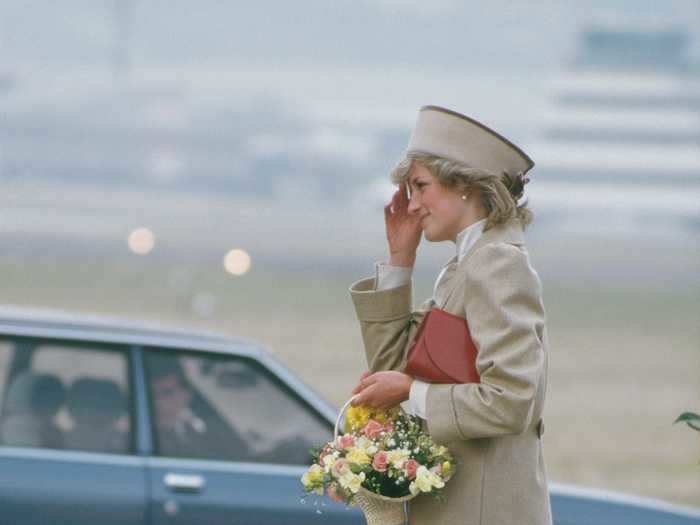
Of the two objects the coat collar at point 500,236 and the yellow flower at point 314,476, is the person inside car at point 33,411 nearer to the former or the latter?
the yellow flower at point 314,476

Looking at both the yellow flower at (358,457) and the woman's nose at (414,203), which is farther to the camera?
the woman's nose at (414,203)

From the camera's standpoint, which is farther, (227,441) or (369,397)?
(227,441)

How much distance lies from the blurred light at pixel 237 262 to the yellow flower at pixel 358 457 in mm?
43825

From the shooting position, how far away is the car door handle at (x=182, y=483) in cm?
507

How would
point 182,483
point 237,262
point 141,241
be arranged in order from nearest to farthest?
point 182,483 < point 237,262 < point 141,241

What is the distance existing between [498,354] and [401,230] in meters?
0.42

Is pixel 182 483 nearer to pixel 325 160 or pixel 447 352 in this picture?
pixel 447 352

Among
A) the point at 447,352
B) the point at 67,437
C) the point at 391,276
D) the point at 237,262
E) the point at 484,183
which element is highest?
the point at 484,183

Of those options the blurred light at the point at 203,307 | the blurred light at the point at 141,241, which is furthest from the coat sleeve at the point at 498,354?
the blurred light at the point at 141,241

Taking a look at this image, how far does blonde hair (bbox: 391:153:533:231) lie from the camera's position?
2.94 meters

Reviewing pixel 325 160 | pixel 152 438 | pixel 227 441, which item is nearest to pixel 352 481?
pixel 152 438

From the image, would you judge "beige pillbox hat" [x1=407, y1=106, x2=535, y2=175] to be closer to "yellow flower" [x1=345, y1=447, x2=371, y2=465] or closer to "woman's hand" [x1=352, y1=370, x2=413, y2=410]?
"woman's hand" [x1=352, y1=370, x2=413, y2=410]

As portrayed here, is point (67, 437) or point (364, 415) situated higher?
point (364, 415)

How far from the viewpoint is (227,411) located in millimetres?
5395
